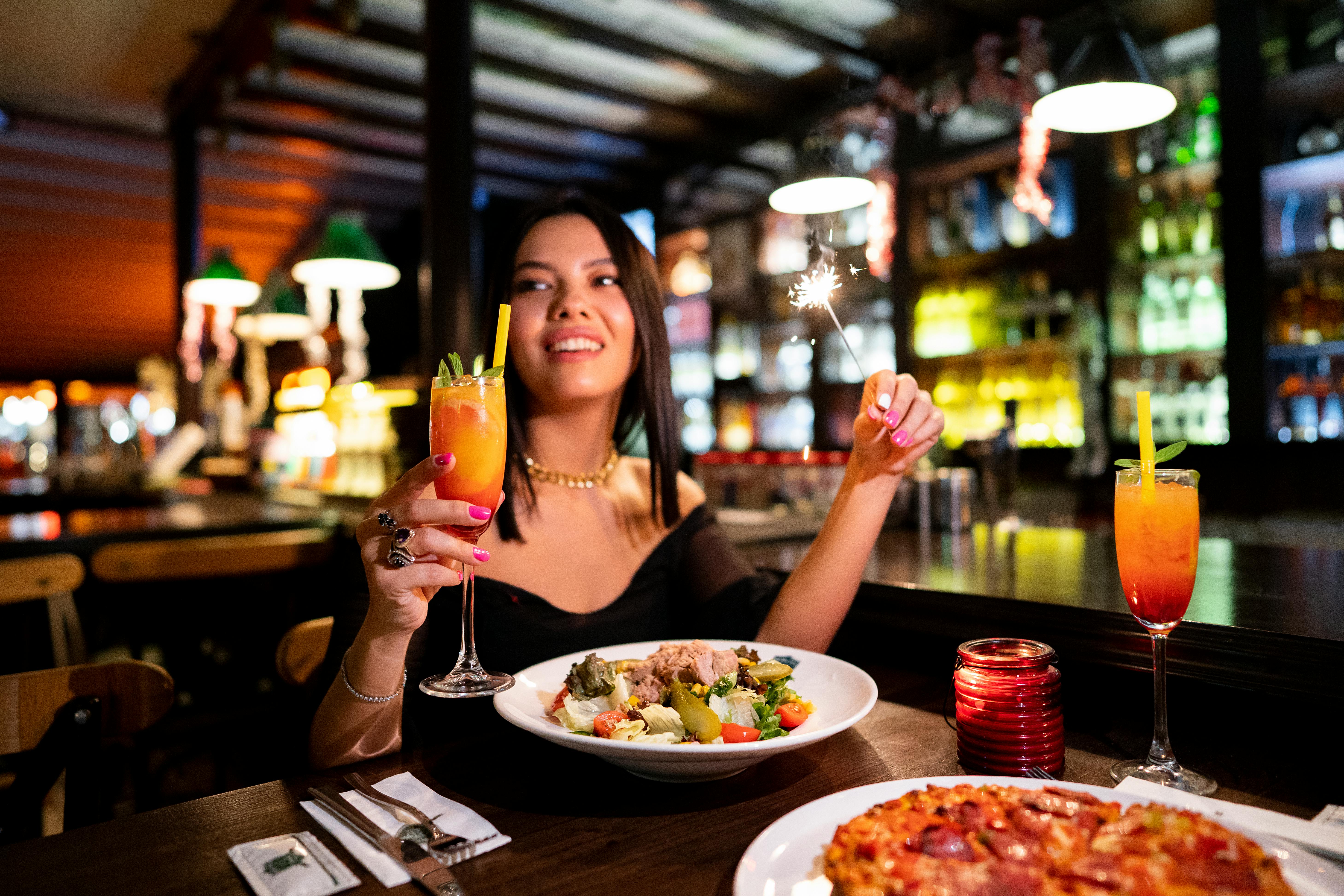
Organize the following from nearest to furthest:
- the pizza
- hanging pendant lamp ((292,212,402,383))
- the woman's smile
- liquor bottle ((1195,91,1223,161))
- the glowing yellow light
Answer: the pizza → the woman's smile → liquor bottle ((1195,91,1223,161)) → hanging pendant lamp ((292,212,402,383)) → the glowing yellow light

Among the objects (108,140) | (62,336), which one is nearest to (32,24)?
(108,140)

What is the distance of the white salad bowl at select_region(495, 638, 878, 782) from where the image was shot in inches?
33.7

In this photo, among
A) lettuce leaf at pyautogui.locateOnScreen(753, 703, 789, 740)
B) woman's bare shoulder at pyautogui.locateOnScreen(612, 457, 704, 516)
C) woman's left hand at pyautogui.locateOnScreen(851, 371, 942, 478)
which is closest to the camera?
lettuce leaf at pyautogui.locateOnScreen(753, 703, 789, 740)

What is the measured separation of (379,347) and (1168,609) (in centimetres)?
965

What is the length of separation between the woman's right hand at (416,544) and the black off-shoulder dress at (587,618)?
26 centimetres

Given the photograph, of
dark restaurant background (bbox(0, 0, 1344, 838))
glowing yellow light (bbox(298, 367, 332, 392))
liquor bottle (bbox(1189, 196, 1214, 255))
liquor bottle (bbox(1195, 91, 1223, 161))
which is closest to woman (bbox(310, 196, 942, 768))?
dark restaurant background (bbox(0, 0, 1344, 838))

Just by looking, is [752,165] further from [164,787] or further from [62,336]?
[62,336]

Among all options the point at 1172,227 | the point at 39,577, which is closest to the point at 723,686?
the point at 39,577

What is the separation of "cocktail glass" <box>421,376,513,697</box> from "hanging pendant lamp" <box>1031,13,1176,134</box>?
2.20m

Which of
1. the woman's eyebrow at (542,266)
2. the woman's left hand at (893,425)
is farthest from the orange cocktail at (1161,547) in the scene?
the woman's eyebrow at (542,266)

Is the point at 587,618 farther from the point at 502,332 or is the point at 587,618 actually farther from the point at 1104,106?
the point at 1104,106

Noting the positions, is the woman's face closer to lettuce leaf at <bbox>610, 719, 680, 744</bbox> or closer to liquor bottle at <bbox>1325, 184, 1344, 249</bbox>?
lettuce leaf at <bbox>610, 719, 680, 744</bbox>

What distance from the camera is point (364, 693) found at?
3.65 ft

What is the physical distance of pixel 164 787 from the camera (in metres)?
2.93
